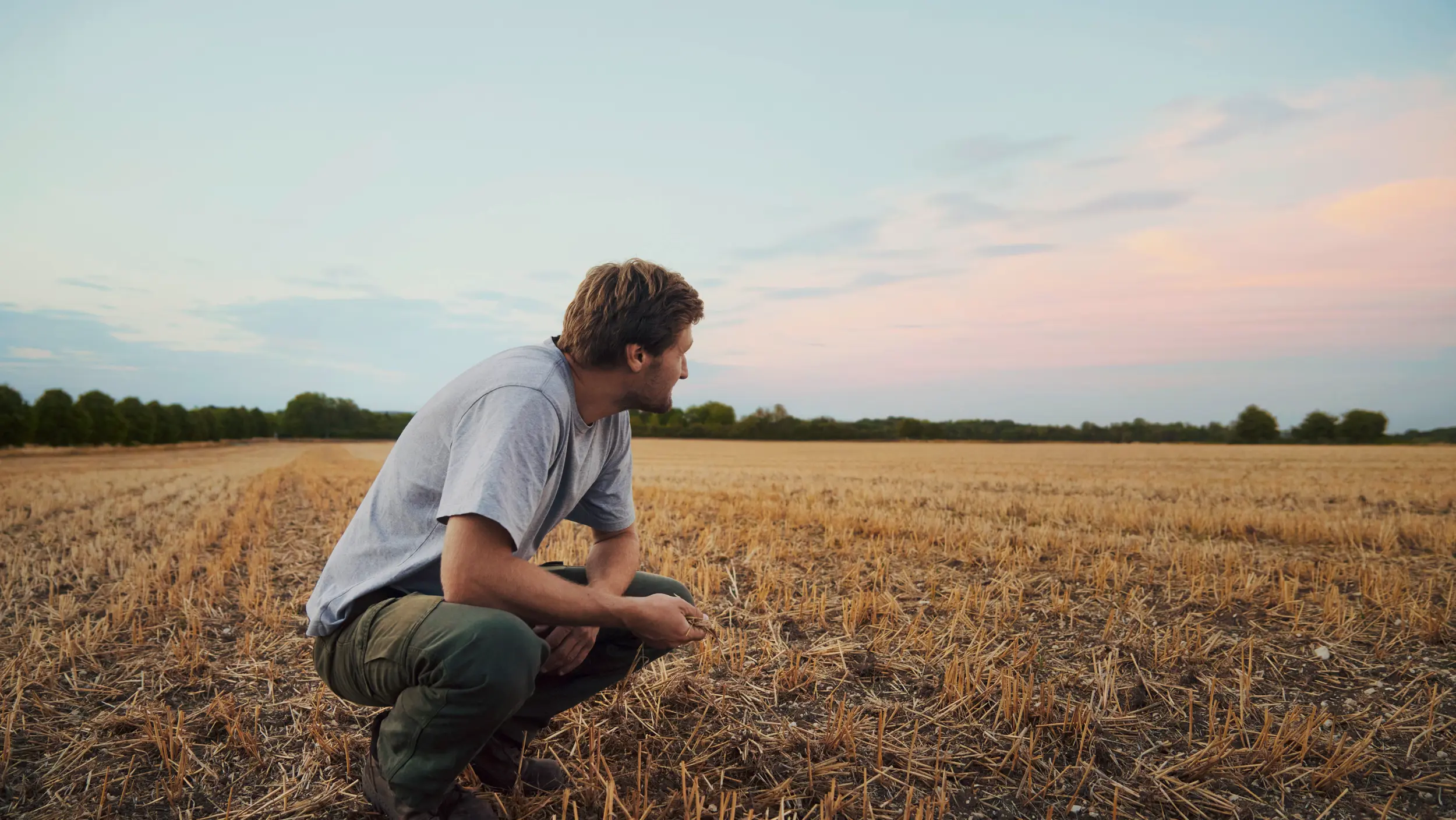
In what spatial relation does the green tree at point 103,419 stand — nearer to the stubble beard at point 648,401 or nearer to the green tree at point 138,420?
the green tree at point 138,420

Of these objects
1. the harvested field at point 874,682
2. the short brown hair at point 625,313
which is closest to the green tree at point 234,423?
the harvested field at point 874,682

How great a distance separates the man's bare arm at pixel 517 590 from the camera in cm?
220

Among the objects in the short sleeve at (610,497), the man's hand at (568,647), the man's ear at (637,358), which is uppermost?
the man's ear at (637,358)

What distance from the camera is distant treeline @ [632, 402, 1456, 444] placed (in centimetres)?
6894

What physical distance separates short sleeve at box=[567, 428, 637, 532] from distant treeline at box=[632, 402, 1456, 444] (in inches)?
2704

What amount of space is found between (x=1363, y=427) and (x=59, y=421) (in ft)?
379

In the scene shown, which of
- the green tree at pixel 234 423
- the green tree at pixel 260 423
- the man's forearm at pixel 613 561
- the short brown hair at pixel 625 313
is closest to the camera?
the short brown hair at pixel 625 313

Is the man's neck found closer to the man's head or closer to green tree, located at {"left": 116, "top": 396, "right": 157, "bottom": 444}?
the man's head

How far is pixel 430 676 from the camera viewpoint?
2.23m

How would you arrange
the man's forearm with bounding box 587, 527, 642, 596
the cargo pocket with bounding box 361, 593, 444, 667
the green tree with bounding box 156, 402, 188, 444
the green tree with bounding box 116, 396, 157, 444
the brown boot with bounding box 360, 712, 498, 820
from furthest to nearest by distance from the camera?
the green tree with bounding box 156, 402, 188, 444
the green tree with bounding box 116, 396, 157, 444
the man's forearm with bounding box 587, 527, 642, 596
the brown boot with bounding box 360, 712, 498, 820
the cargo pocket with bounding box 361, 593, 444, 667

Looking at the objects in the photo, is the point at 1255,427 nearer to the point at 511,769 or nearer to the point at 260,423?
the point at 511,769

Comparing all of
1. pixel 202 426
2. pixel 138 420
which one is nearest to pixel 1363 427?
pixel 138 420

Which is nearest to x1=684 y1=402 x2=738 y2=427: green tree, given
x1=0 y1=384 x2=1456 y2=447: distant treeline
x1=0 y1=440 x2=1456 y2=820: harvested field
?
x1=0 y1=384 x2=1456 y2=447: distant treeline

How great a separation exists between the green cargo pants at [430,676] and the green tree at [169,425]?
9514 centimetres
